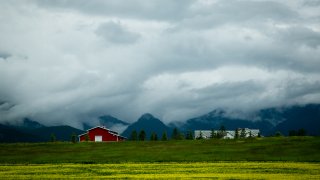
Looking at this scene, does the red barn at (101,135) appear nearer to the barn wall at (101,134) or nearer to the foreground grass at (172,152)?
the barn wall at (101,134)

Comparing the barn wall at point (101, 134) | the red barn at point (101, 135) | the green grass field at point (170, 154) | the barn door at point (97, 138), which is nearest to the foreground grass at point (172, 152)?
the green grass field at point (170, 154)

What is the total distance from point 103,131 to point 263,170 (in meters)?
102

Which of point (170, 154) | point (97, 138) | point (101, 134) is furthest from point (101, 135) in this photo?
point (170, 154)

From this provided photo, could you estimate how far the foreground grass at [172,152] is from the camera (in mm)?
72750

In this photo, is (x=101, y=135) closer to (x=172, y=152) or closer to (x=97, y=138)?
(x=97, y=138)

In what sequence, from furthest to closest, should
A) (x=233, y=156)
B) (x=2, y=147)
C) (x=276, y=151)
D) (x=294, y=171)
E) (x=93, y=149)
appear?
(x=2, y=147)
(x=93, y=149)
(x=276, y=151)
(x=233, y=156)
(x=294, y=171)

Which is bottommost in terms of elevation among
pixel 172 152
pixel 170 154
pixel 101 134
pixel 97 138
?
pixel 170 154

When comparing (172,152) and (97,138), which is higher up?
(97,138)

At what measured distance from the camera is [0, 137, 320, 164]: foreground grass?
72.8 metres

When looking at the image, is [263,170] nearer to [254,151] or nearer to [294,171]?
[294,171]

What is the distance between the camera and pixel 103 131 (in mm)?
148125

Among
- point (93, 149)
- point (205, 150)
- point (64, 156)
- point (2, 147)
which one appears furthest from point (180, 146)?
point (2, 147)

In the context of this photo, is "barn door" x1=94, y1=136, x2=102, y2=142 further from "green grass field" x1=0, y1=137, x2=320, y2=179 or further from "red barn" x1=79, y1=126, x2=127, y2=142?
"green grass field" x1=0, y1=137, x2=320, y2=179

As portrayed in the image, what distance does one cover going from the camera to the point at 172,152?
8231cm
